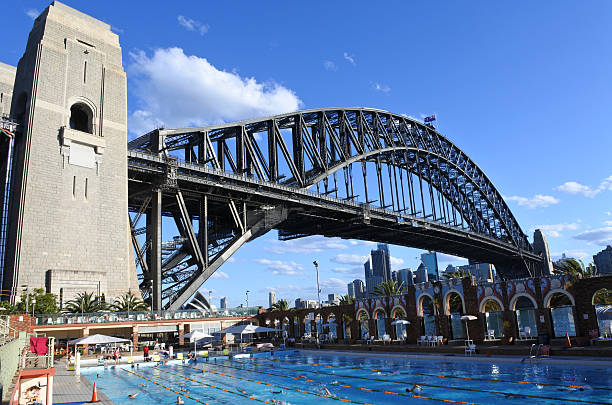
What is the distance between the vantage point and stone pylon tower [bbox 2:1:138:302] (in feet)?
145

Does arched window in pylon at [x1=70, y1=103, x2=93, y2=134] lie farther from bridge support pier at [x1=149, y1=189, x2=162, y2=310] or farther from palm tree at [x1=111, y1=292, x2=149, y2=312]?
palm tree at [x1=111, y1=292, x2=149, y2=312]

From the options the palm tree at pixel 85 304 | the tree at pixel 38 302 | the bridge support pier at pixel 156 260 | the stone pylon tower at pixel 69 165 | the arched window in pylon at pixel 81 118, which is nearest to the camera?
the tree at pixel 38 302

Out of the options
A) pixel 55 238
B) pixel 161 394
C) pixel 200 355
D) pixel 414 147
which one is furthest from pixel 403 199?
pixel 161 394

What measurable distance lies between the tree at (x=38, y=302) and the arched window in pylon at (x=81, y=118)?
1833 centimetres

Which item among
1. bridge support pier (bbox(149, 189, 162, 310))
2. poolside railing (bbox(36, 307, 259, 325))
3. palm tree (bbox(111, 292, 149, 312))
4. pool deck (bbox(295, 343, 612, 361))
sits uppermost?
bridge support pier (bbox(149, 189, 162, 310))

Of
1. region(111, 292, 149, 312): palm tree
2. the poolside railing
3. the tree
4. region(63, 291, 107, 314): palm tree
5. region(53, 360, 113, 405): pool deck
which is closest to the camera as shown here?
region(53, 360, 113, 405): pool deck

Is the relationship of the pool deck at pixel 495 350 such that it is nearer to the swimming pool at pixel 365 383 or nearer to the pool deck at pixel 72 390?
the swimming pool at pixel 365 383

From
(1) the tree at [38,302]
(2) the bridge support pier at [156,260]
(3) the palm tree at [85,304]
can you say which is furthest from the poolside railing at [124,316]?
(2) the bridge support pier at [156,260]

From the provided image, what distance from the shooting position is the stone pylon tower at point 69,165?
1746 inches

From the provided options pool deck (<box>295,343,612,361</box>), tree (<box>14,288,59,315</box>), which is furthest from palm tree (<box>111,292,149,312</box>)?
pool deck (<box>295,343,612,361</box>)

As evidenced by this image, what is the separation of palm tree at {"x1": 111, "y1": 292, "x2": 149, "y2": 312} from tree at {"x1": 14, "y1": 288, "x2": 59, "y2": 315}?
6.34m

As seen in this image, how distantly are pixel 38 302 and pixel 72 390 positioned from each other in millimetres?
20476

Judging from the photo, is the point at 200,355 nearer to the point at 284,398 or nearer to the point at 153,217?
the point at 153,217

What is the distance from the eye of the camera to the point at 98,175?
50469 millimetres
